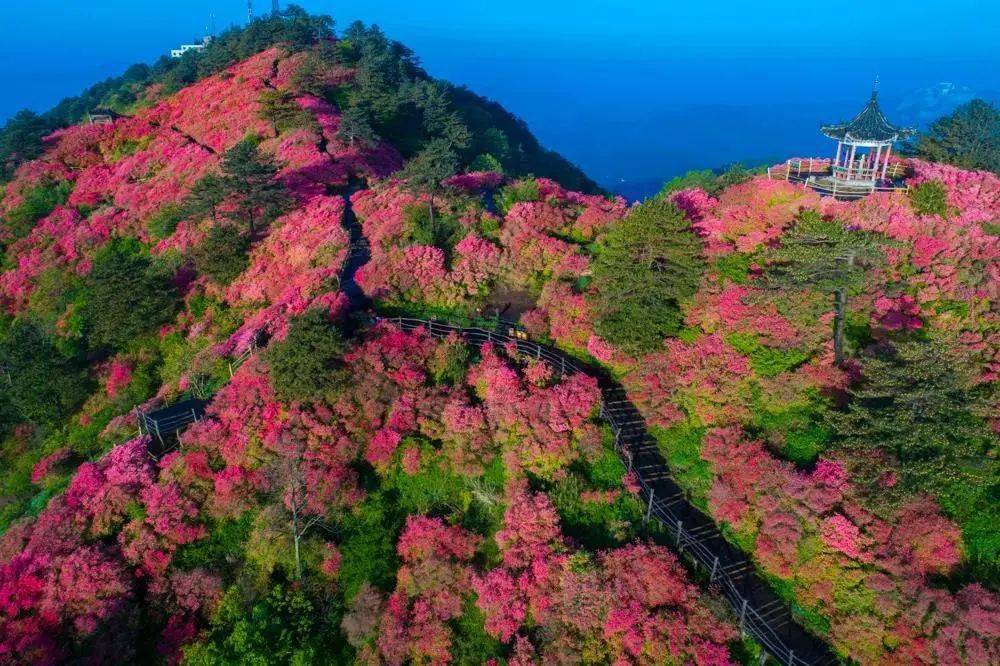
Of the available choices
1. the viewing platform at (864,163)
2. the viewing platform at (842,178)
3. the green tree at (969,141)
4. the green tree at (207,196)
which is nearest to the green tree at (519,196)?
the viewing platform at (842,178)

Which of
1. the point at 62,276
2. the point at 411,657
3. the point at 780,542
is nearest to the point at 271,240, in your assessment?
the point at 62,276

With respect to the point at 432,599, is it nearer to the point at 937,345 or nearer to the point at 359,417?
the point at 359,417

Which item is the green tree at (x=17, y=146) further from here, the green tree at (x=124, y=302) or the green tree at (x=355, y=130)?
the green tree at (x=124, y=302)

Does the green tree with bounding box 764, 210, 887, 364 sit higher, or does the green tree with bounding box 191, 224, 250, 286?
the green tree with bounding box 764, 210, 887, 364

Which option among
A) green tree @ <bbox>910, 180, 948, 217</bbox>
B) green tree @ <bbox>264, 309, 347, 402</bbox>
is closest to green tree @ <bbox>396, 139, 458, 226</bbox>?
green tree @ <bbox>264, 309, 347, 402</bbox>

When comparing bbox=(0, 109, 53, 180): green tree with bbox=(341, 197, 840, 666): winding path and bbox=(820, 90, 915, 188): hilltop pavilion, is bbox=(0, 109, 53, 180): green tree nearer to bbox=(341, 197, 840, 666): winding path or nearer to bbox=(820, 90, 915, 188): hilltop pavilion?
bbox=(341, 197, 840, 666): winding path

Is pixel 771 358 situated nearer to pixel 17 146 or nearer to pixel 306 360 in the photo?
pixel 306 360
